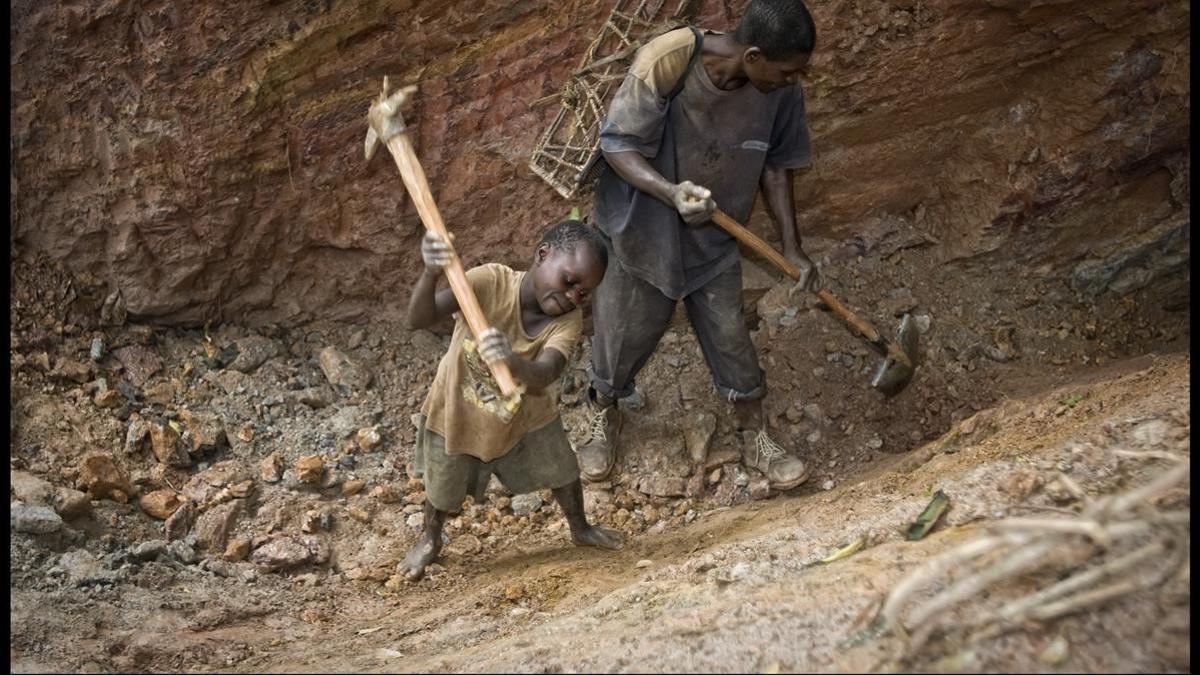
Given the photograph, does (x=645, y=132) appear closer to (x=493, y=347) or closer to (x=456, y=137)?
(x=493, y=347)

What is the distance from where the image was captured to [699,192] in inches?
141

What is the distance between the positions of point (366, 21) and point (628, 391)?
1870 millimetres

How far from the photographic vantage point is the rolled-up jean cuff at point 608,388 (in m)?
4.50

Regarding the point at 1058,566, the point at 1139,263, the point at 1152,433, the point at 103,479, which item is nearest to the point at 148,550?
the point at 103,479

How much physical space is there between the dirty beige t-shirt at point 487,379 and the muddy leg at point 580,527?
41 cm

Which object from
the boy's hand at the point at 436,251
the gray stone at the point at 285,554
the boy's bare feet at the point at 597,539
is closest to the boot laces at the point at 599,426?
the boy's bare feet at the point at 597,539

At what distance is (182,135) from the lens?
4.45m

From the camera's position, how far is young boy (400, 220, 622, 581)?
10.5ft

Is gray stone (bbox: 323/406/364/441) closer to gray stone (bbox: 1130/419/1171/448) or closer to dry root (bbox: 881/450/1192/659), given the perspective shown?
dry root (bbox: 881/450/1192/659)

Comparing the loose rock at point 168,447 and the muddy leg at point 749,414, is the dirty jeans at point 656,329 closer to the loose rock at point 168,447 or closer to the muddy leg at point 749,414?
the muddy leg at point 749,414

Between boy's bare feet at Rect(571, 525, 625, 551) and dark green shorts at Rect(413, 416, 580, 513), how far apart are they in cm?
31

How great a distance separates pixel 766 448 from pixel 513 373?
1786mm

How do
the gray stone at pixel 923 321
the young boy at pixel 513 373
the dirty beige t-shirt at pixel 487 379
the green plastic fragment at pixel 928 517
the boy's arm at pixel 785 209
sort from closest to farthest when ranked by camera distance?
the green plastic fragment at pixel 928 517
the young boy at pixel 513 373
the dirty beige t-shirt at pixel 487 379
the boy's arm at pixel 785 209
the gray stone at pixel 923 321

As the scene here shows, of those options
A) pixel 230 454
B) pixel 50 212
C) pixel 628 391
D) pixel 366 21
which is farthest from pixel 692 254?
pixel 50 212
